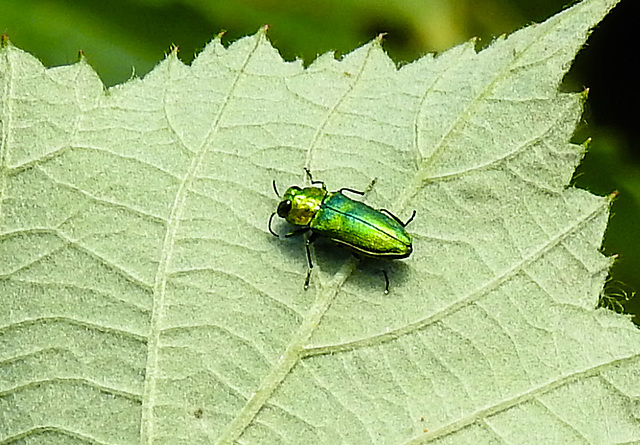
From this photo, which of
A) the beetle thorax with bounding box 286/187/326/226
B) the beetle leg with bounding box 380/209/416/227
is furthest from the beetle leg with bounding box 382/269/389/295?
the beetle thorax with bounding box 286/187/326/226

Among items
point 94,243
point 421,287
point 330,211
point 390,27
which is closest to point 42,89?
point 94,243

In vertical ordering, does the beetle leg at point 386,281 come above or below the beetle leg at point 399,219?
below

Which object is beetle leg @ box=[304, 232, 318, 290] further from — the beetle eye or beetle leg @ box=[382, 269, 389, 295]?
beetle leg @ box=[382, 269, 389, 295]

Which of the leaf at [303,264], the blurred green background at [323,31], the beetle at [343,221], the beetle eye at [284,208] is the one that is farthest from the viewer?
the blurred green background at [323,31]

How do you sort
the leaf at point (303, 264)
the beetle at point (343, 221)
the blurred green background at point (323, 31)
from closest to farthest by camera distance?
the leaf at point (303, 264)
the beetle at point (343, 221)
the blurred green background at point (323, 31)

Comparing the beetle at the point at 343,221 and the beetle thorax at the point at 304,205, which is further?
the beetle thorax at the point at 304,205

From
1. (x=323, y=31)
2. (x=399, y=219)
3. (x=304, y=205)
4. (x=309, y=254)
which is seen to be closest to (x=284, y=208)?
(x=304, y=205)

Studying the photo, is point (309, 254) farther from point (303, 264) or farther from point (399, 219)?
point (399, 219)

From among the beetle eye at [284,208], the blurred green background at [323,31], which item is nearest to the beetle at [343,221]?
the beetle eye at [284,208]

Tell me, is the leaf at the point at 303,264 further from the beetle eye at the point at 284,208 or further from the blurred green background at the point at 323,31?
the blurred green background at the point at 323,31
